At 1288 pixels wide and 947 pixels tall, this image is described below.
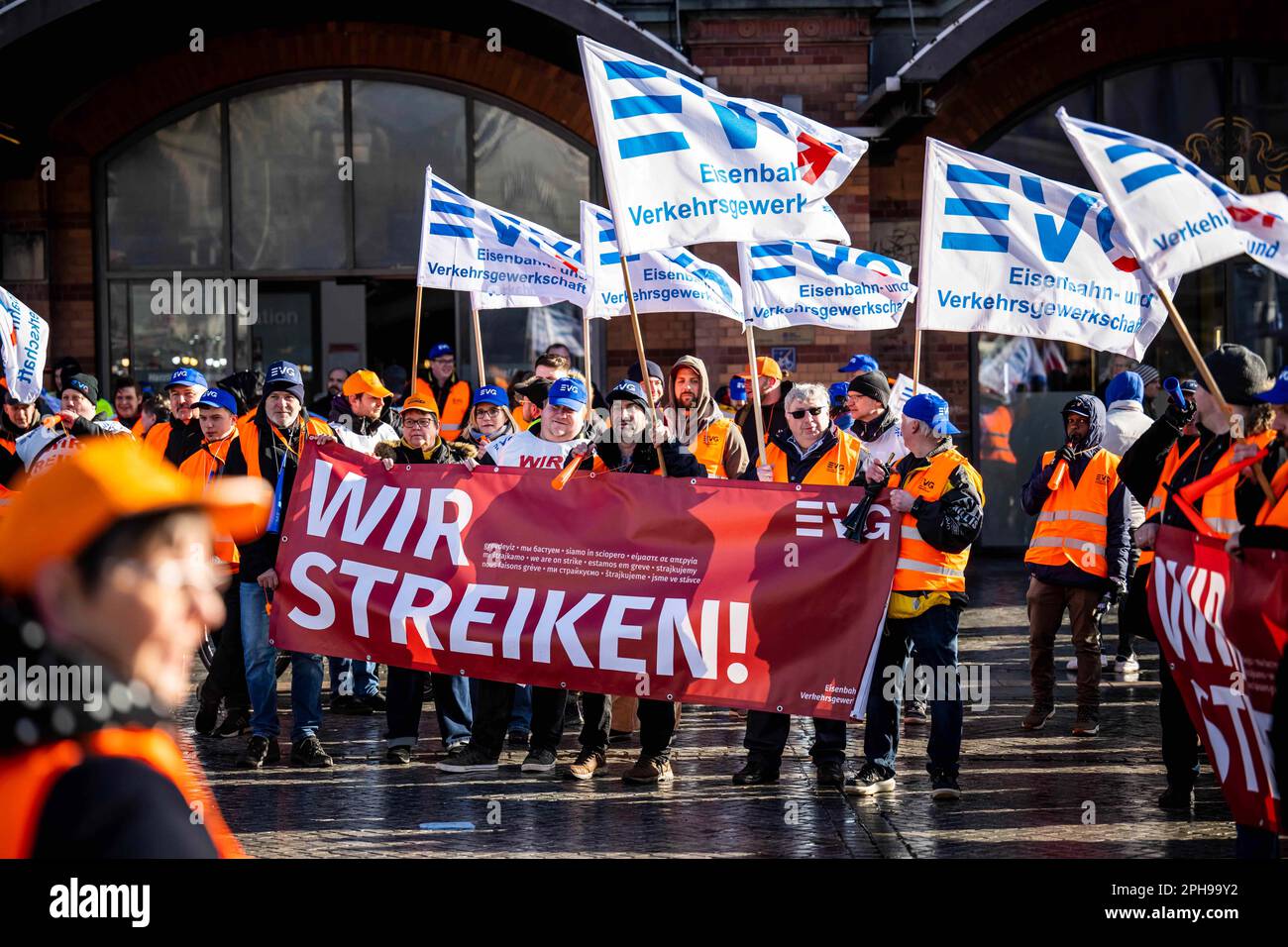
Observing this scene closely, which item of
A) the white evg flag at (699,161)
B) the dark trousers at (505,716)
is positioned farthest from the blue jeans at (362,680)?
the white evg flag at (699,161)

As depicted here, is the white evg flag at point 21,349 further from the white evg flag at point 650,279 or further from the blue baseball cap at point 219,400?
the white evg flag at point 650,279

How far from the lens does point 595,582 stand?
279 inches

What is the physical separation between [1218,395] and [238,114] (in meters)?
13.0

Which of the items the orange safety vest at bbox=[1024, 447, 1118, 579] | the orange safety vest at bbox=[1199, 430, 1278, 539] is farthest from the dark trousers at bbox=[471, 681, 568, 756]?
the orange safety vest at bbox=[1199, 430, 1278, 539]

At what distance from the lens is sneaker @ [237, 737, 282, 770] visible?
25.3 ft

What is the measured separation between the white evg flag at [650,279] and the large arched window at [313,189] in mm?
5638

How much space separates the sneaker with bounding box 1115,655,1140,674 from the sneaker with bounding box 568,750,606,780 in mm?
4082

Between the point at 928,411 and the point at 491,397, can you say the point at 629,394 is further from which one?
the point at 491,397

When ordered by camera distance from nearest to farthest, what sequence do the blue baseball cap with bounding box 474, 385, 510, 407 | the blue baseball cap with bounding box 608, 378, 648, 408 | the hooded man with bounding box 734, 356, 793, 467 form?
the blue baseball cap with bounding box 608, 378, 648, 408 < the blue baseball cap with bounding box 474, 385, 510, 407 < the hooded man with bounding box 734, 356, 793, 467

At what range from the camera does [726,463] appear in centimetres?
899

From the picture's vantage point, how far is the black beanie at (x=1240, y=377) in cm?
570

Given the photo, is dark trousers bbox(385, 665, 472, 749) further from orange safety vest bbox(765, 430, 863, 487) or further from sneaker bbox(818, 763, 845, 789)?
orange safety vest bbox(765, 430, 863, 487)

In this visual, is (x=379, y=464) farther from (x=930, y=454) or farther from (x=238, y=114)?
(x=238, y=114)
